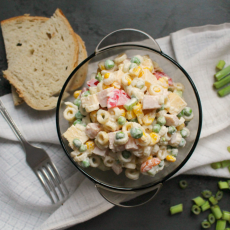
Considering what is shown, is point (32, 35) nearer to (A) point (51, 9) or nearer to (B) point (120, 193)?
(A) point (51, 9)

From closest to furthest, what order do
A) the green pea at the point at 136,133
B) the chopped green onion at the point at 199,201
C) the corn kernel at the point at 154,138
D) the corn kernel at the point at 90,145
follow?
the green pea at the point at 136,133 < the corn kernel at the point at 154,138 < the corn kernel at the point at 90,145 < the chopped green onion at the point at 199,201

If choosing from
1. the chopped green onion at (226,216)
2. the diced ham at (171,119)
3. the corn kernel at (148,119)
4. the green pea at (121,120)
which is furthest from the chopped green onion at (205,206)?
the green pea at (121,120)

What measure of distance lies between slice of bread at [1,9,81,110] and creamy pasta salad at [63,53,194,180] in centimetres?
60

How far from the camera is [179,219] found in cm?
226

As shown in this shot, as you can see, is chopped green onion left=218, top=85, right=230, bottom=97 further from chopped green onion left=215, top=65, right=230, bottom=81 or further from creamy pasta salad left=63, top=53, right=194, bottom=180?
creamy pasta salad left=63, top=53, right=194, bottom=180

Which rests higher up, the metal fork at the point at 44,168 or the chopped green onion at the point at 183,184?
the metal fork at the point at 44,168

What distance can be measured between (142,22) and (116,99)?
3.89 feet

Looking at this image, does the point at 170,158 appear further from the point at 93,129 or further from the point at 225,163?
the point at 225,163

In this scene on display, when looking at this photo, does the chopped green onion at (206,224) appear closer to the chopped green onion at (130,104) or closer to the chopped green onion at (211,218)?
the chopped green onion at (211,218)

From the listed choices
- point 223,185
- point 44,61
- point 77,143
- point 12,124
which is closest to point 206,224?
point 223,185

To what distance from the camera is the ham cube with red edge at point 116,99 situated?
1.47m

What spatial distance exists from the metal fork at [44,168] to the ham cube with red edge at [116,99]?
98cm

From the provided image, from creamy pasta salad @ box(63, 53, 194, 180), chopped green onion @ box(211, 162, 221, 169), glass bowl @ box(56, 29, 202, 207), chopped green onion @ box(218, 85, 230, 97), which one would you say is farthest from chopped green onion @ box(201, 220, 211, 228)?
chopped green onion @ box(218, 85, 230, 97)

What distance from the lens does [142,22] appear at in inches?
91.0
